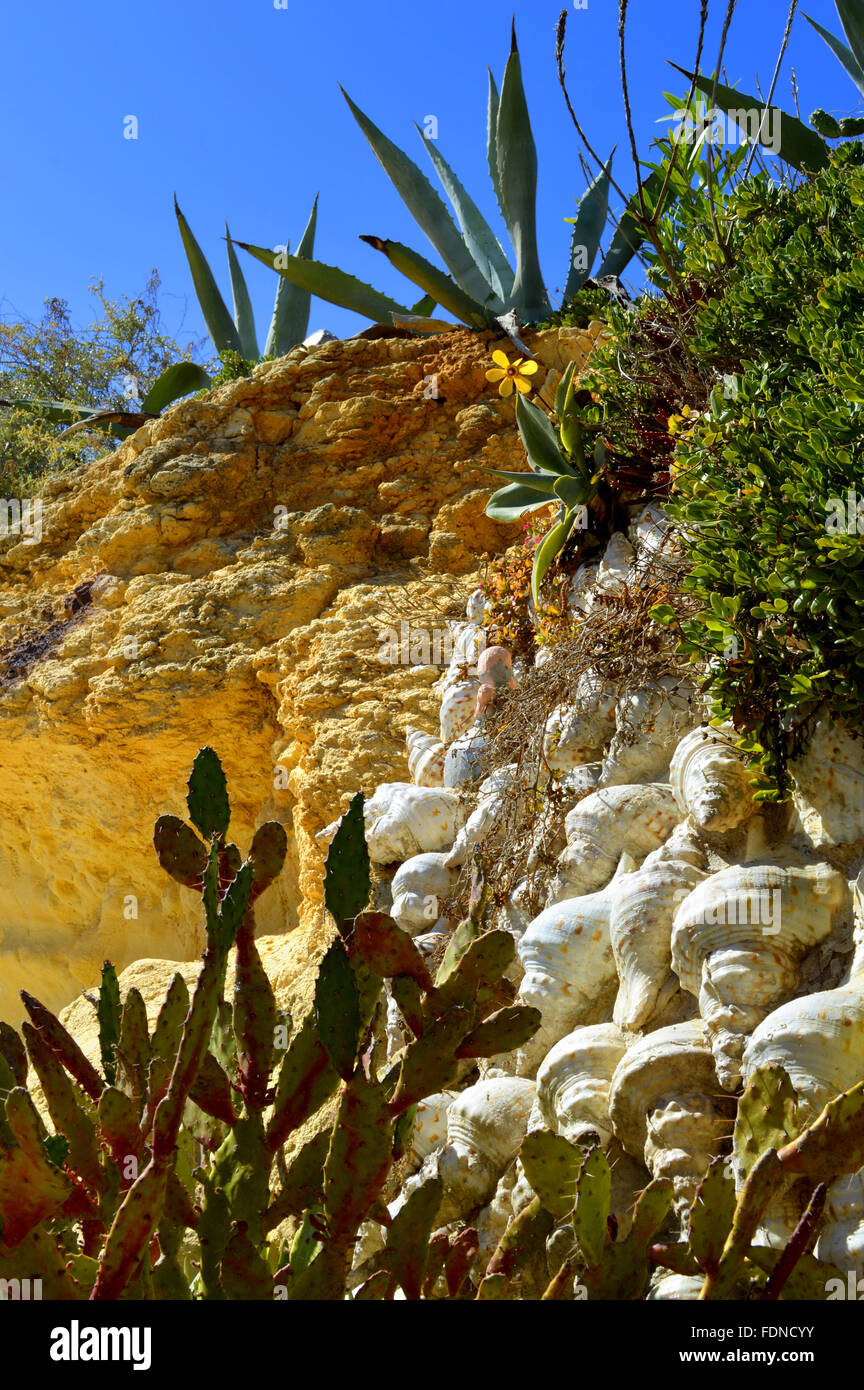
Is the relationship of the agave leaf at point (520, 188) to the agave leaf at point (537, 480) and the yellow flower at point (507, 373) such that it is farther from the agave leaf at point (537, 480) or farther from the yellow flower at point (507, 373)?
the agave leaf at point (537, 480)

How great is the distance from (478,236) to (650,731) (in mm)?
4480

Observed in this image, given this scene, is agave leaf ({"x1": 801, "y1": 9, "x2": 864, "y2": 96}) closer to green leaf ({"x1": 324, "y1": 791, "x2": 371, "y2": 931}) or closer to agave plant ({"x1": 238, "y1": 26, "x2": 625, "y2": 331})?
agave plant ({"x1": 238, "y1": 26, "x2": 625, "y2": 331})

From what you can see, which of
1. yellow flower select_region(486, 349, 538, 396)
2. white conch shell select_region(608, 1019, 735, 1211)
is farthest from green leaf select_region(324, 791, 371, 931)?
yellow flower select_region(486, 349, 538, 396)

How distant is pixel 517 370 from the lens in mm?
5398

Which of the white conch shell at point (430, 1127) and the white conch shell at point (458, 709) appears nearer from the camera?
the white conch shell at point (430, 1127)

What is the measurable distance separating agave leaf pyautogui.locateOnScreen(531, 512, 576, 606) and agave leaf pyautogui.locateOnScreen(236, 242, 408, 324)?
2846 millimetres

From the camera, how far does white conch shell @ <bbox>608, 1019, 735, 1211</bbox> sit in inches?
89.4

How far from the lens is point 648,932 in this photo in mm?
2783

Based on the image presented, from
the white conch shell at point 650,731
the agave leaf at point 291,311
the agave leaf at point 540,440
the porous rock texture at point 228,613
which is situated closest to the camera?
the white conch shell at point 650,731

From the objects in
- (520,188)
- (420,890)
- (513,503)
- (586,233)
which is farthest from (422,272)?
(420,890)

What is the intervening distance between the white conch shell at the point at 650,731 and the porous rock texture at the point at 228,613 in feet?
5.40

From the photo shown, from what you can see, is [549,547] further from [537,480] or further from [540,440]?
[540,440]

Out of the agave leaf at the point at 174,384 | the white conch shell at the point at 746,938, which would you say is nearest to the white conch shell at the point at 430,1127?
the white conch shell at the point at 746,938

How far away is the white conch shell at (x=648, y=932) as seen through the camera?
2709 millimetres
